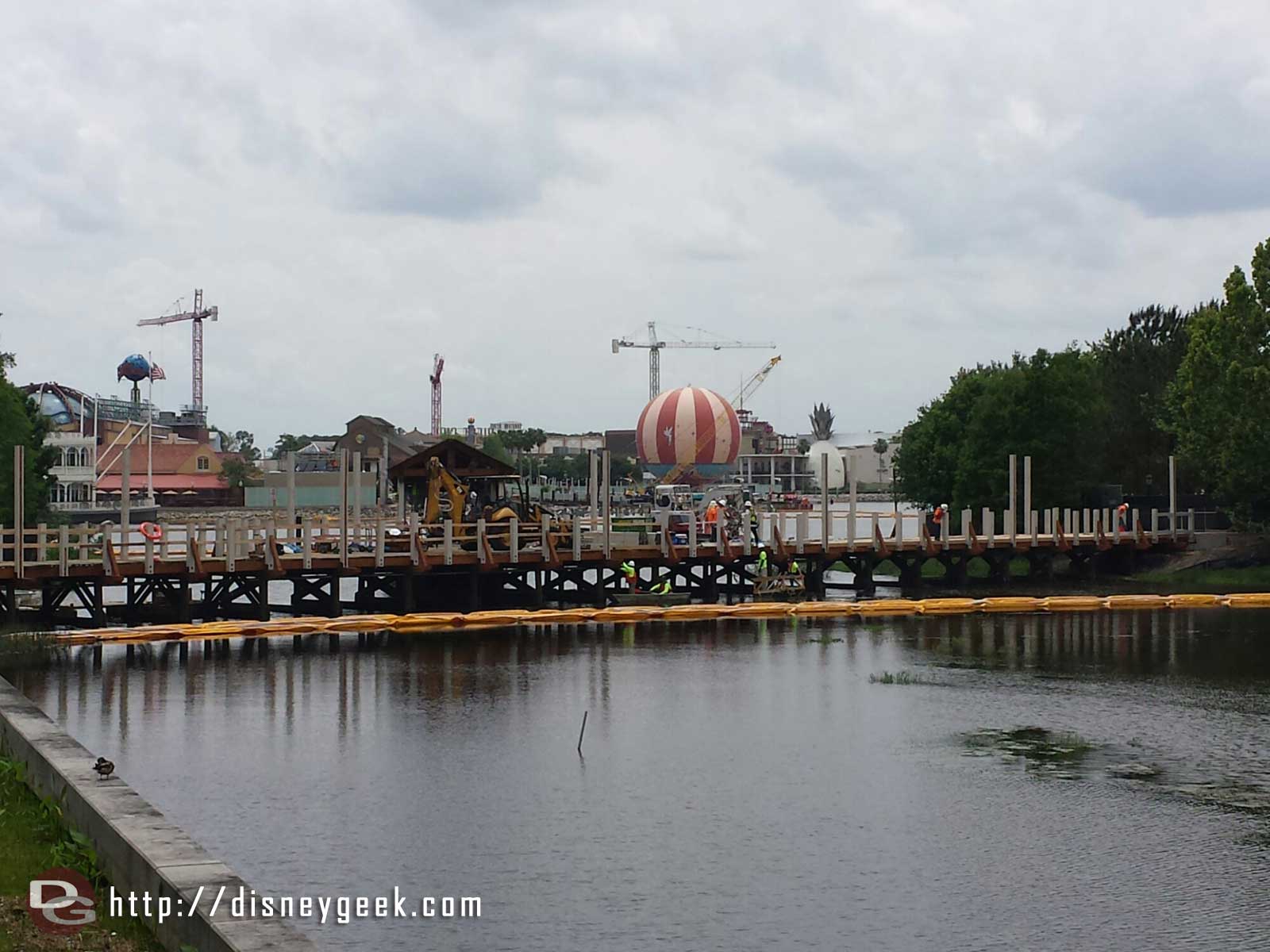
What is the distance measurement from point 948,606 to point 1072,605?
465 centimetres

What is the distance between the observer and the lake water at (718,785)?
18.3 meters

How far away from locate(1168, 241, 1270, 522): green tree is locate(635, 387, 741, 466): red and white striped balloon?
7375 centimetres

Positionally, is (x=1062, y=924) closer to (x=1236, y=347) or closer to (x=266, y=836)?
(x=266, y=836)

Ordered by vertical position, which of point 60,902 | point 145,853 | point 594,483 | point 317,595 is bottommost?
point 60,902

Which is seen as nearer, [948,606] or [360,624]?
[360,624]

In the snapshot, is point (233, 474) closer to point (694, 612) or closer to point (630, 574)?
point (630, 574)

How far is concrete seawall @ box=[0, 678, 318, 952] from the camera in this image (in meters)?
14.0

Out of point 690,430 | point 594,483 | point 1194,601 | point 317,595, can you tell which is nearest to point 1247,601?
point 1194,601

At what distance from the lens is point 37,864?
55.0 feet

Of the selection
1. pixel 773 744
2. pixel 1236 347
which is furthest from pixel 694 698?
pixel 1236 347

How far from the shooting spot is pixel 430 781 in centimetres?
2522

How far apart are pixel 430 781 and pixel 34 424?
6417 cm

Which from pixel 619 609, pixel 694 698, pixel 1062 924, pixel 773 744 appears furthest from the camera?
pixel 619 609

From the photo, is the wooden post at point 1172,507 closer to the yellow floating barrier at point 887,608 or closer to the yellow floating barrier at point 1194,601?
the yellow floating barrier at point 1194,601
